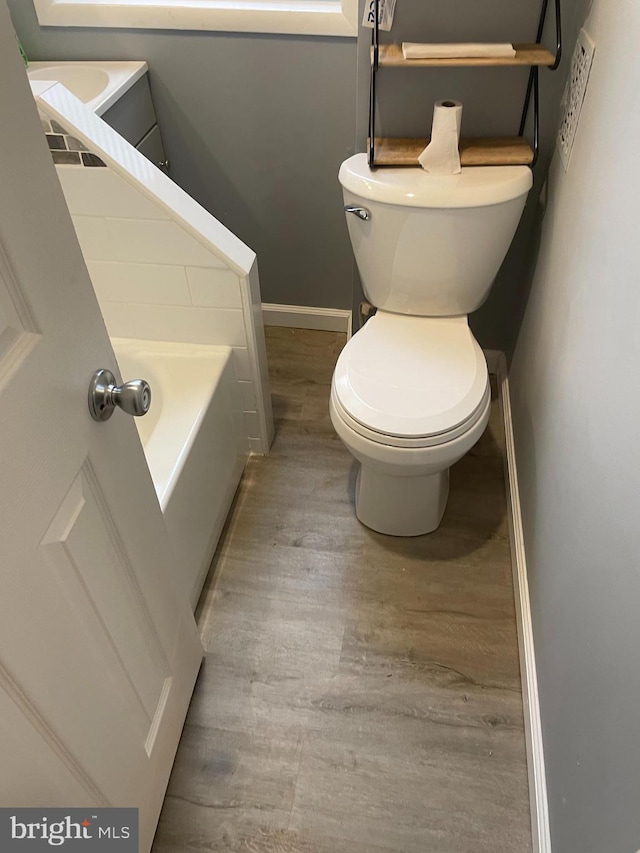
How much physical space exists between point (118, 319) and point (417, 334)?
794 millimetres

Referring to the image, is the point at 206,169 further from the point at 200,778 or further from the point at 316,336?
the point at 200,778

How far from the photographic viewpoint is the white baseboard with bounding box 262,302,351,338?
237cm

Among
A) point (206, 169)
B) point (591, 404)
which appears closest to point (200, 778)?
point (591, 404)

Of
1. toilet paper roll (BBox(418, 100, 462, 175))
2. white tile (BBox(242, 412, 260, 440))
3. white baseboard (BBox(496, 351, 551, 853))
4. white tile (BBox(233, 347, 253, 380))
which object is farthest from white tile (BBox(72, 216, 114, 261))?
white baseboard (BBox(496, 351, 551, 853))

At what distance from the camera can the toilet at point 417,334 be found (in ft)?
4.66

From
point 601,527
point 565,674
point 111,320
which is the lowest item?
point 565,674

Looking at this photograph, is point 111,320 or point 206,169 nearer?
point 111,320

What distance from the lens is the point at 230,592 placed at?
1605mm

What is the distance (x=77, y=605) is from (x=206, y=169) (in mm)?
1689

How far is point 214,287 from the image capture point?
5.17ft

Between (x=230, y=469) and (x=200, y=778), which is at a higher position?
(x=230, y=469)

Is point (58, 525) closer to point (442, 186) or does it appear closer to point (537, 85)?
point (442, 186)

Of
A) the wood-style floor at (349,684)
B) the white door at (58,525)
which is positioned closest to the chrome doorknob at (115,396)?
the white door at (58,525)

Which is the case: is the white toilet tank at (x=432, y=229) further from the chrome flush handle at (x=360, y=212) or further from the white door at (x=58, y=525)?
the white door at (x=58, y=525)
